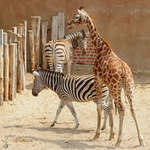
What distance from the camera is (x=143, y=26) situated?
46.0 feet

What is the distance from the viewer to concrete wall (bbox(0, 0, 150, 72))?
14.1m

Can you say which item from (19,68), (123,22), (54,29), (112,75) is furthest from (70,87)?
(123,22)

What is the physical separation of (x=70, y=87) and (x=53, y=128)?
40.0 inches

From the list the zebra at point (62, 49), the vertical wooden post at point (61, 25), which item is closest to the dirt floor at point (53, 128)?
the zebra at point (62, 49)

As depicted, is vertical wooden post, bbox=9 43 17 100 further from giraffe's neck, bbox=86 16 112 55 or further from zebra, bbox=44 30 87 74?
giraffe's neck, bbox=86 16 112 55

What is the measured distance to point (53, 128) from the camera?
958 cm

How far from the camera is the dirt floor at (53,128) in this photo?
8325 millimetres

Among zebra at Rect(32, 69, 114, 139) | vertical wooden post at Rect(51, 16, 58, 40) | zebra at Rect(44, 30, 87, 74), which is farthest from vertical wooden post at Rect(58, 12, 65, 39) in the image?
zebra at Rect(32, 69, 114, 139)

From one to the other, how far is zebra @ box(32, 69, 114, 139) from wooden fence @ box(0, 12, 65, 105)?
132 centimetres

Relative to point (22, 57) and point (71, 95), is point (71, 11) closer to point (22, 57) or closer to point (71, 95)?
point (22, 57)

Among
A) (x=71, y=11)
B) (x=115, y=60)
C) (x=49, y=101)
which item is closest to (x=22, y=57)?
(x=49, y=101)

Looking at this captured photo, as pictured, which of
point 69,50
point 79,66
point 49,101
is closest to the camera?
point 49,101

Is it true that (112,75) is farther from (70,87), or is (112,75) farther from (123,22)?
(123,22)

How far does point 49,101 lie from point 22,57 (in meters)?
1.51
